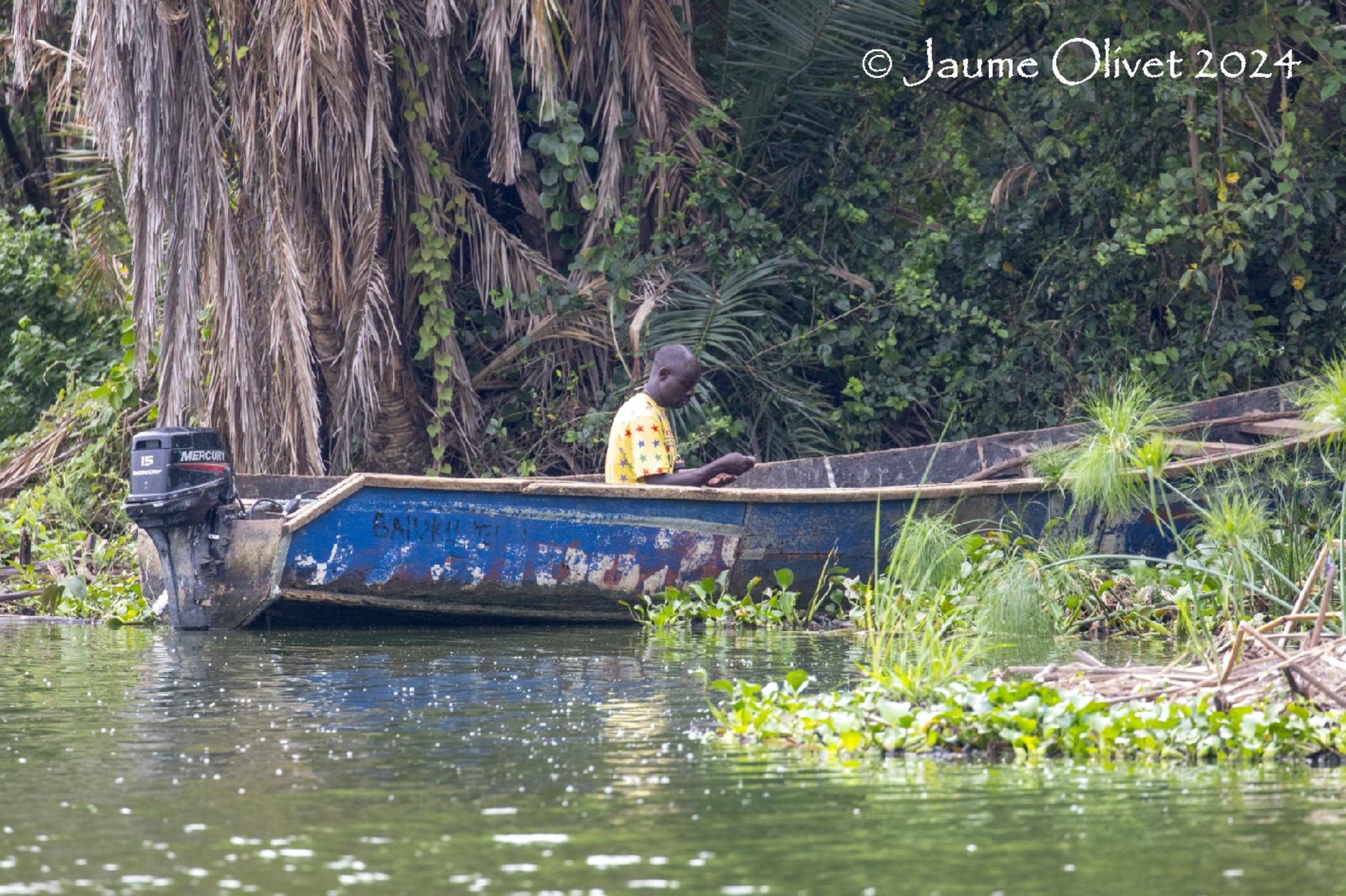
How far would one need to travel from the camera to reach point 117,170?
11758 mm

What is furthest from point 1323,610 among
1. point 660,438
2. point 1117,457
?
point 660,438

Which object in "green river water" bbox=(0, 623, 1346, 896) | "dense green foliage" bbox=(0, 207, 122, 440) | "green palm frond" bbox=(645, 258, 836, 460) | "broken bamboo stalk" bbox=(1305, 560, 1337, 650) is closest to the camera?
"green river water" bbox=(0, 623, 1346, 896)

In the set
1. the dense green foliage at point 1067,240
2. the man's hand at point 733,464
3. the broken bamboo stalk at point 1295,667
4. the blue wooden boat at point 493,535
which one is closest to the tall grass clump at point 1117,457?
the broken bamboo stalk at point 1295,667

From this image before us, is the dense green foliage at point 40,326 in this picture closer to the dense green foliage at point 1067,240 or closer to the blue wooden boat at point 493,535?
the dense green foliage at point 1067,240

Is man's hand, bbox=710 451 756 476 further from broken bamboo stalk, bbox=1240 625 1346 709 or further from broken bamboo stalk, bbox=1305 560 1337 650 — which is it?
broken bamboo stalk, bbox=1240 625 1346 709

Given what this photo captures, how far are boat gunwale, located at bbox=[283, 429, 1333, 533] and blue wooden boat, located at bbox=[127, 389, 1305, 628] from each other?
0.01 meters

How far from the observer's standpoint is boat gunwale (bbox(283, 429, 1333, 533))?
925 cm

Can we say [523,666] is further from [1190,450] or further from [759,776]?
[1190,450]

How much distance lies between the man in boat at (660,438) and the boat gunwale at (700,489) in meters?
0.13

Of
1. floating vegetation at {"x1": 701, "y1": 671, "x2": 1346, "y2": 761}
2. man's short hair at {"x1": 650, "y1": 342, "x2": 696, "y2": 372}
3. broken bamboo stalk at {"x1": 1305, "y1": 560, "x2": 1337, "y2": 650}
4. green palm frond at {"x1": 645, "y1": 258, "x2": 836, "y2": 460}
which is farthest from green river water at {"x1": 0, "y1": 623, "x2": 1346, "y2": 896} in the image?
green palm frond at {"x1": 645, "y1": 258, "x2": 836, "y2": 460}

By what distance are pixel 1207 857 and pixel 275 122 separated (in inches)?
354

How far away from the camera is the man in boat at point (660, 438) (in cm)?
959

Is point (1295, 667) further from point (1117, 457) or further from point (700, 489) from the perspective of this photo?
point (700, 489)

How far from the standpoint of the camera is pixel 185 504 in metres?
9.27
